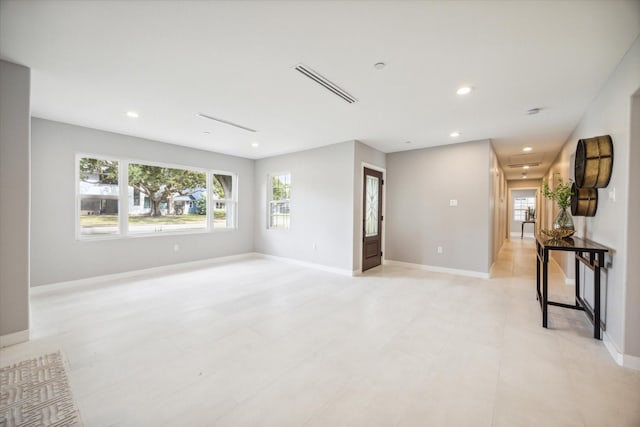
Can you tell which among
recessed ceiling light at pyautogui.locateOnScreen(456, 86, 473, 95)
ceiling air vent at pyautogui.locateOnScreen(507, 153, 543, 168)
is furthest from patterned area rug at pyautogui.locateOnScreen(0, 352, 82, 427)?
ceiling air vent at pyautogui.locateOnScreen(507, 153, 543, 168)

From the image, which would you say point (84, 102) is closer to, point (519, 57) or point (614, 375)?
point (519, 57)

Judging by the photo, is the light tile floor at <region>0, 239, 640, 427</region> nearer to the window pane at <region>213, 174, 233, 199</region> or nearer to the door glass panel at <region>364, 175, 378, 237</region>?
the door glass panel at <region>364, 175, 378, 237</region>

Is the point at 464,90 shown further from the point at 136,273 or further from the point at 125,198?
the point at 136,273

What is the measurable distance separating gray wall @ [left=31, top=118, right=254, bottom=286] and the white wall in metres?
6.30

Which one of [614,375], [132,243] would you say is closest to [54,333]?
[132,243]

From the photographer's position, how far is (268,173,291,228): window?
6.13m

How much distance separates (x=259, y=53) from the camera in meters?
2.16

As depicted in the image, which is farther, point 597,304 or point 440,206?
point 440,206

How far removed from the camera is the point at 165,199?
5277mm

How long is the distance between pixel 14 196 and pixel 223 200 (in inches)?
153

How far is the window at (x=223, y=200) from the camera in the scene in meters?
6.06

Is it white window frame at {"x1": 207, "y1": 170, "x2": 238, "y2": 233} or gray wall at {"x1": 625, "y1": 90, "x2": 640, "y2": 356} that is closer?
gray wall at {"x1": 625, "y1": 90, "x2": 640, "y2": 356}

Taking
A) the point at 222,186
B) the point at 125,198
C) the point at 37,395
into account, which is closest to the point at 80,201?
the point at 125,198

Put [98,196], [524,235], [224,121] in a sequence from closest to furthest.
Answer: [224,121], [98,196], [524,235]
